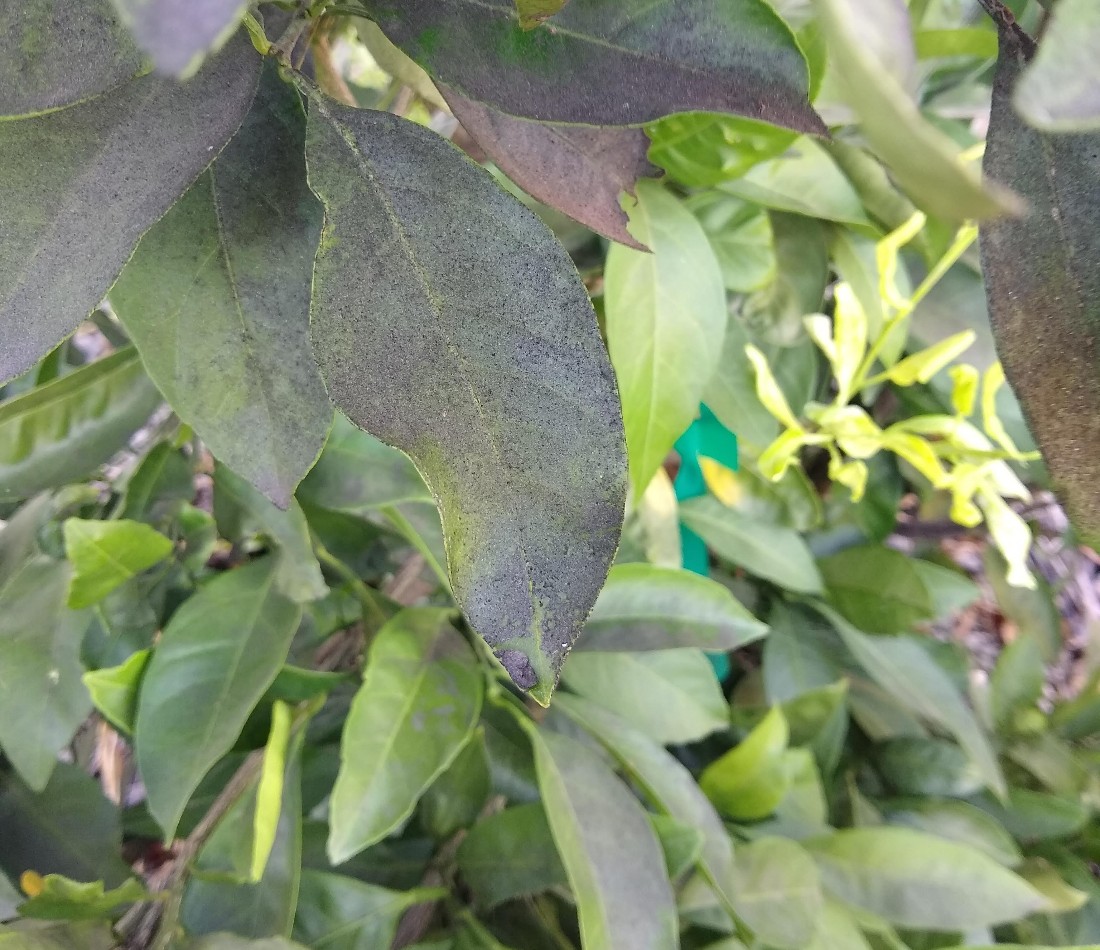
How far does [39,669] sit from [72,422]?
0.14 meters

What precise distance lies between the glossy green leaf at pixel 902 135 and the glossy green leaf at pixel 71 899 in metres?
0.42

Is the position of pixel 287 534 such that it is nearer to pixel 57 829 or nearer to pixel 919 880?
pixel 57 829

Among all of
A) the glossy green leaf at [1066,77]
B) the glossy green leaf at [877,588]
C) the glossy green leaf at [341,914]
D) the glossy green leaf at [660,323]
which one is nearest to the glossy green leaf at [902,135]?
the glossy green leaf at [1066,77]

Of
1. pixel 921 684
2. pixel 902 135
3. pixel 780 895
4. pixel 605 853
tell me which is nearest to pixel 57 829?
pixel 605 853

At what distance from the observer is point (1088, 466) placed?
8.5 inches

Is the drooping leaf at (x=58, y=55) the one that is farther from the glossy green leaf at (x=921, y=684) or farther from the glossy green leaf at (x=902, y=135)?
the glossy green leaf at (x=921, y=684)

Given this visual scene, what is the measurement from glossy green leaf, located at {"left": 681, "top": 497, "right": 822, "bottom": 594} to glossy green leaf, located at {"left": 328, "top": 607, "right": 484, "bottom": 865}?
0.31 meters

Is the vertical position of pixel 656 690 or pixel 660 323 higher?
pixel 660 323

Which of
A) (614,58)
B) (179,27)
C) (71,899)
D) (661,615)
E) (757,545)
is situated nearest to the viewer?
(179,27)

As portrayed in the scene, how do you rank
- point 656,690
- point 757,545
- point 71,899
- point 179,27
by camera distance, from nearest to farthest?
point 179,27 → point 71,899 → point 656,690 → point 757,545

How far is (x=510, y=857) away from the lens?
498 millimetres

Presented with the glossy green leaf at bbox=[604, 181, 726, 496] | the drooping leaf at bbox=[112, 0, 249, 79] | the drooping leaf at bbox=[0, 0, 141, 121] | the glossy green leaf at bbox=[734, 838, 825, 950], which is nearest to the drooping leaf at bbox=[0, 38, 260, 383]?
the drooping leaf at bbox=[0, 0, 141, 121]

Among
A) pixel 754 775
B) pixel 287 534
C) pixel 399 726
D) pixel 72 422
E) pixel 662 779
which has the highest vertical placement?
pixel 72 422

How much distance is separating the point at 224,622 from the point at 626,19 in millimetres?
362
